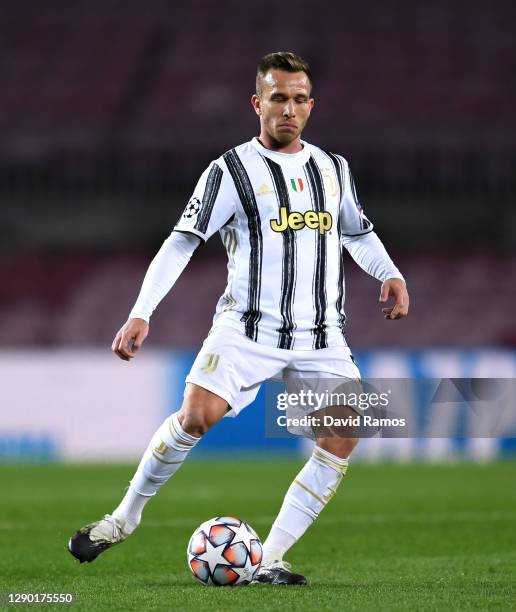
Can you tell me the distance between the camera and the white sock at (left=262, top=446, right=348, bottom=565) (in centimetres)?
491

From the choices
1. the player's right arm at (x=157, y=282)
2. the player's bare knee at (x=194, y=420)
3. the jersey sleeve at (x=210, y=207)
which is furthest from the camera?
the jersey sleeve at (x=210, y=207)

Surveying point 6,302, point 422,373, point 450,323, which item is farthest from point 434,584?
point 6,302

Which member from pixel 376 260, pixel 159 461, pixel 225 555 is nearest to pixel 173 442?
pixel 159 461

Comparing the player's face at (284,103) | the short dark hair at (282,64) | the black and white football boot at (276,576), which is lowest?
the black and white football boot at (276,576)

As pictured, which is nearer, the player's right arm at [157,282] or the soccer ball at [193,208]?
the player's right arm at [157,282]

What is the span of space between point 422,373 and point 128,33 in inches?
431

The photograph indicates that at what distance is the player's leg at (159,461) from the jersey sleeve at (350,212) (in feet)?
3.11

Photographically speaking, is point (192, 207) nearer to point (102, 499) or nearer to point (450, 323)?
point (102, 499)

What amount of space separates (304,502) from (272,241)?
103 centimetres

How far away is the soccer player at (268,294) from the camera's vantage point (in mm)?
4754

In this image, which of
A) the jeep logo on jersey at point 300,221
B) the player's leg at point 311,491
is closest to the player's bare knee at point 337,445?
the player's leg at point 311,491

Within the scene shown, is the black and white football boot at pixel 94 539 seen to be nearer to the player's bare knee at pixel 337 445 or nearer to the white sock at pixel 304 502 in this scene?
the white sock at pixel 304 502

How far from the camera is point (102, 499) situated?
31.4 feet

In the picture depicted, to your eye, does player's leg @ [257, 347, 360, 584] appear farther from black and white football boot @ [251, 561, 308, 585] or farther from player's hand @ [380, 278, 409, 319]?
player's hand @ [380, 278, 409, 319]
